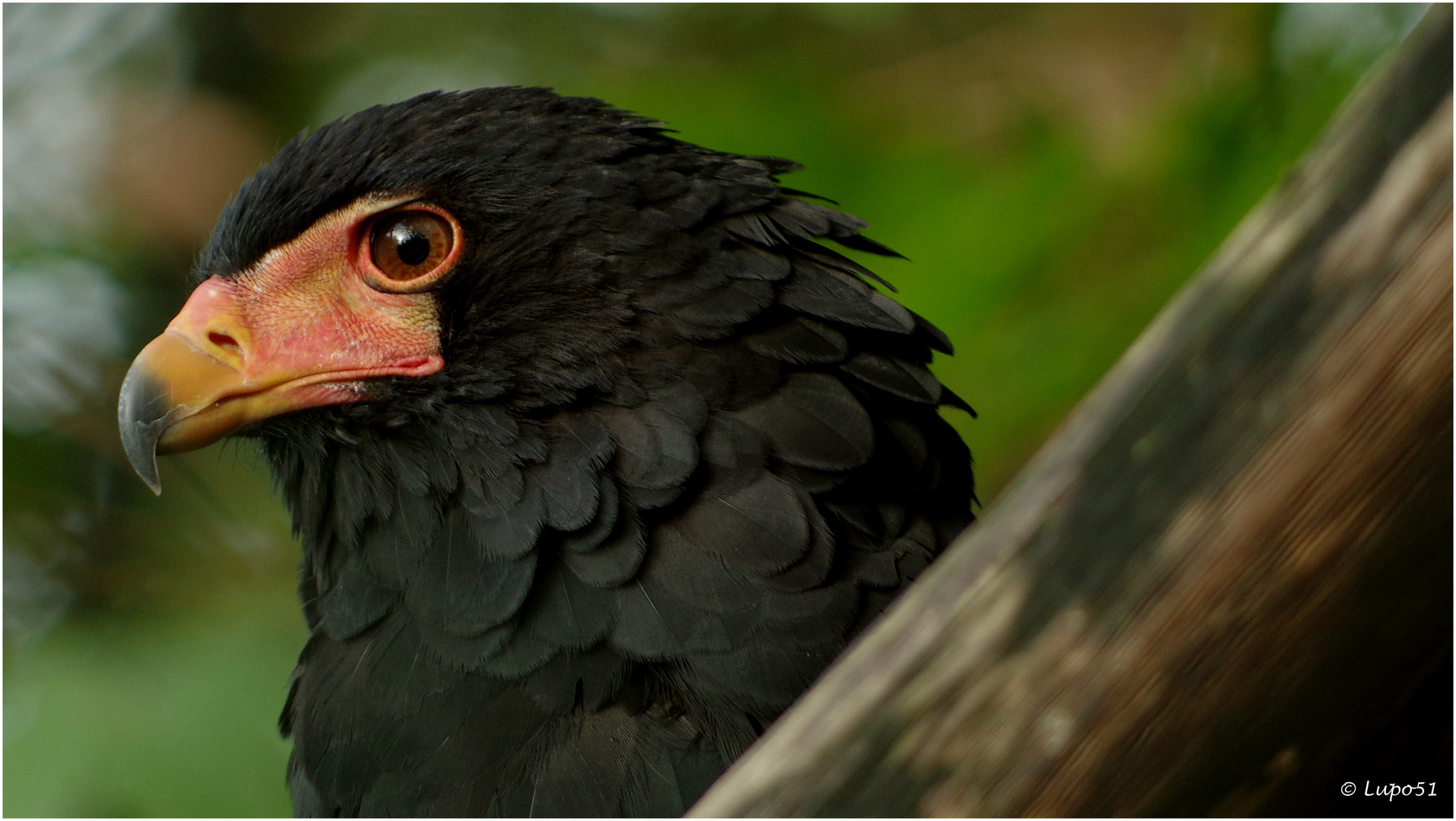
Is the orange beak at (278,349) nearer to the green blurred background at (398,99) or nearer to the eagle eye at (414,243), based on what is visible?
the eagle eye at (414,243)

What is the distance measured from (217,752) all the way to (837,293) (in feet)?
8.20

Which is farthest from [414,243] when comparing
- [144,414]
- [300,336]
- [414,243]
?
[144,414]

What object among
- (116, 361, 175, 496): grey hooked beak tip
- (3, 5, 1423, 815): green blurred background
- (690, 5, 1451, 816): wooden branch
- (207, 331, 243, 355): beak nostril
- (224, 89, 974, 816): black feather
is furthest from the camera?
(3, 5, 1423, 815): green blurred background

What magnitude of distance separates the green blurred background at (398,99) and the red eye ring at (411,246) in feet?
3.43

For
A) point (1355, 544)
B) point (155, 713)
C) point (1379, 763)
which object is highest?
point (1355, 544)

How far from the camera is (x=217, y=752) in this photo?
138 inches

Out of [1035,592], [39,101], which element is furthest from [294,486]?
[39,101]

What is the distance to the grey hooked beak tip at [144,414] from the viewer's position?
7.25ft

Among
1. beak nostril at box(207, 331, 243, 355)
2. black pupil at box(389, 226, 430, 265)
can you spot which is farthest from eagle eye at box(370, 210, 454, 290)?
beak nostril at box(207, 331, 243, 355)

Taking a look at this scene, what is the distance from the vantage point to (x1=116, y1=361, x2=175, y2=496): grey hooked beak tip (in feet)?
7.25

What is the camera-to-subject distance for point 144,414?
2211mm

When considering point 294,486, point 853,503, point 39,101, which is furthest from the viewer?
point 39,101

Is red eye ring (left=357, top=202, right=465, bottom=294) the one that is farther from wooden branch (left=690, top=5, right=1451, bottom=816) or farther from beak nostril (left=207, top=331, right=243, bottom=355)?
wooden branch (left=690, top=5, right=1451, bottom=816)

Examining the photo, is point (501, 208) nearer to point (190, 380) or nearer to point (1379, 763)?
point (190, 380)
